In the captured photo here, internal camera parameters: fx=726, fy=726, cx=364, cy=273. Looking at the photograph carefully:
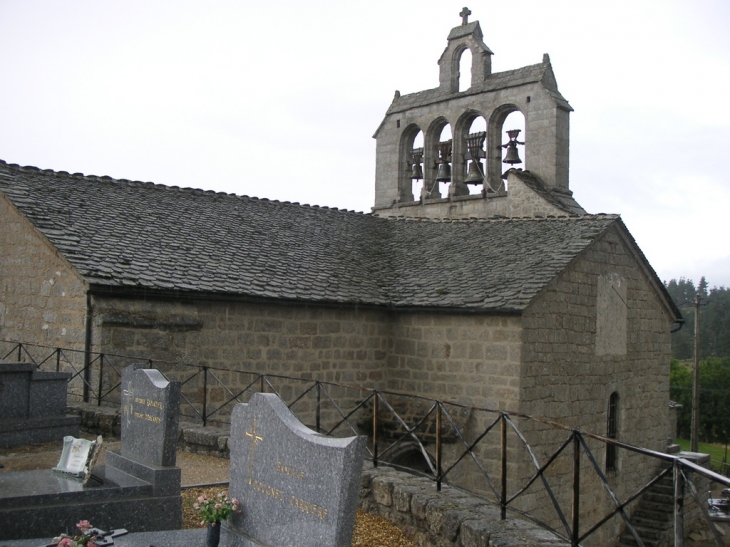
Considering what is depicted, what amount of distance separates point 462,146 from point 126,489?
47.5 ft

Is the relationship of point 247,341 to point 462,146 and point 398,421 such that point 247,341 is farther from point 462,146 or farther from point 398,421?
point 462,146

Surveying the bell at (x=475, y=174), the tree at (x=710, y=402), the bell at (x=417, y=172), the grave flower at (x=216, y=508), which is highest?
the bell at (x=417, y=172)

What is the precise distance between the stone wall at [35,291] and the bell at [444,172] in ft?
33.8

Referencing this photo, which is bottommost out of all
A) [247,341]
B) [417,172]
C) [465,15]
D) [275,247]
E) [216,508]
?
[216,508]

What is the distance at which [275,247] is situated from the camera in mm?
15094

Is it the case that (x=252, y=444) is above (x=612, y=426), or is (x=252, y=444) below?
above

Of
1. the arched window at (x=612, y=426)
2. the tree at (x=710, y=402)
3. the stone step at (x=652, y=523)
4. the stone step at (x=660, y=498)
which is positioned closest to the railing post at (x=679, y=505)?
the arched window at (x=612, y=426)

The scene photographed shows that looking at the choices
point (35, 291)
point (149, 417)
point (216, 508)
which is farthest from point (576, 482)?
point (35, 291)

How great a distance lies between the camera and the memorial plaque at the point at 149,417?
596 cm

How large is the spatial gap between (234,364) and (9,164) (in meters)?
5.92

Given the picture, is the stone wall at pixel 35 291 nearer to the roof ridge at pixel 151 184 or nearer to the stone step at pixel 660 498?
the roof ridge at pixel 151 184

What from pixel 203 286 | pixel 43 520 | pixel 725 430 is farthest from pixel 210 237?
pixel 725 430

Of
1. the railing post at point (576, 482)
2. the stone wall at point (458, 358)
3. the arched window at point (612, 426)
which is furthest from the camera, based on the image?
the arched window at point (612, 426)

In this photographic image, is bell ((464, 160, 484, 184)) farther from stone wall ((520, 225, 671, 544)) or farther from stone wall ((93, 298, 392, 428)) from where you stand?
stone wall ((93, 298, 392, 428))
